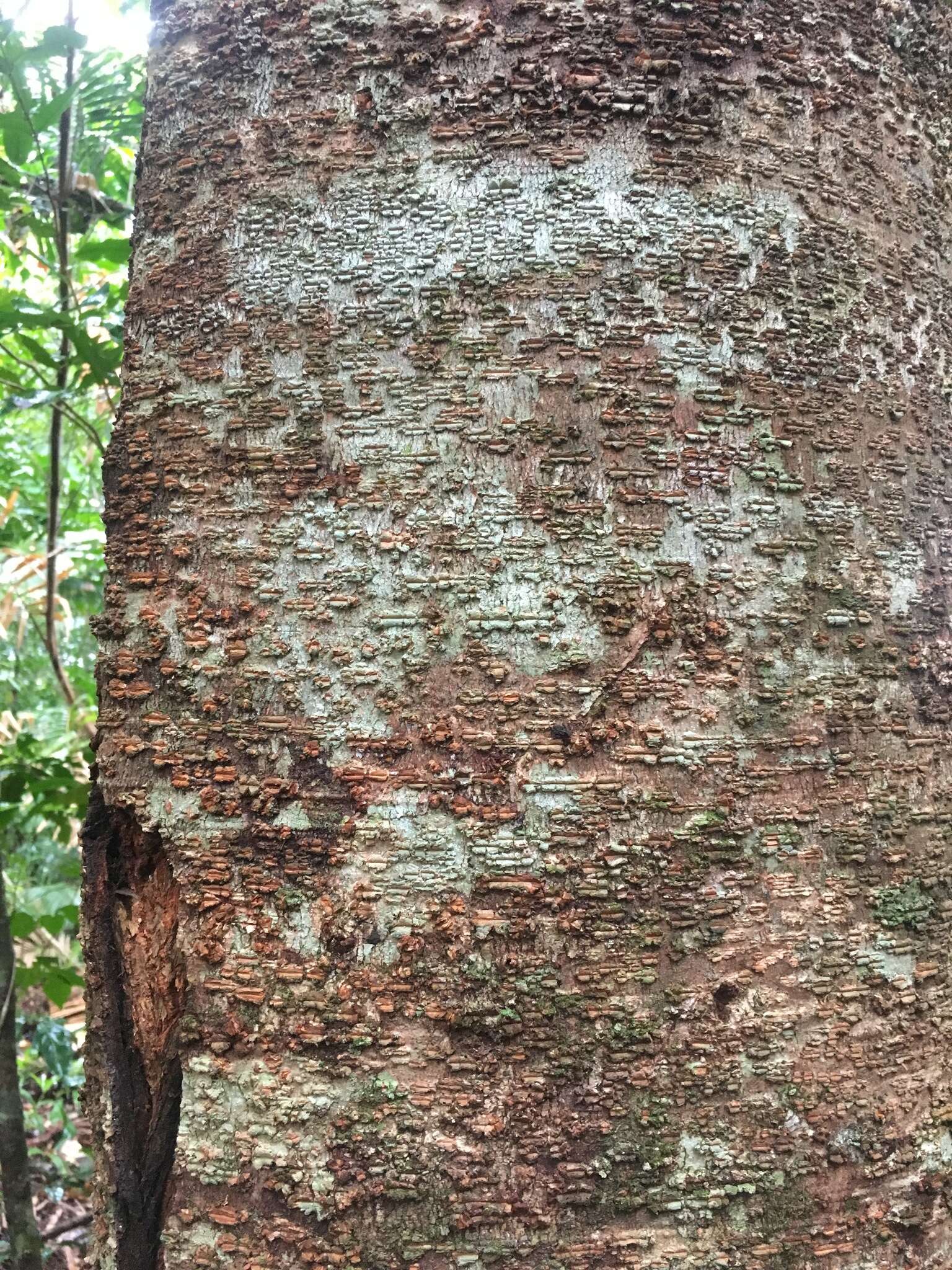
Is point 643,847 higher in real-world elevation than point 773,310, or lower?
lower

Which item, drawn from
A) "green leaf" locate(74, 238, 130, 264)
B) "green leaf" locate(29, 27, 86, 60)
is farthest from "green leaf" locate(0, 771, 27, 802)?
"green leaf" locate(29, 27, 86, 60)

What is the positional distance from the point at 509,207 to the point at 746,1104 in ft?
2.87

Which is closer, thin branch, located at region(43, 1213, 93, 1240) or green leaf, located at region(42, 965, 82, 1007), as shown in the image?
green leaf, located at region(42, 965, 82, 1007)

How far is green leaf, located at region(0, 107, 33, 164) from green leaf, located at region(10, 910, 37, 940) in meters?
1.67

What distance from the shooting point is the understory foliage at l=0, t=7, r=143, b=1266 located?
1.98 meters

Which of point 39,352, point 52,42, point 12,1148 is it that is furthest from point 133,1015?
point 52,42

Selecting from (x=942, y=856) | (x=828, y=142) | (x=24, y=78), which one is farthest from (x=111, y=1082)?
(x=24, y=78)

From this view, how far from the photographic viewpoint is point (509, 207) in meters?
0.88

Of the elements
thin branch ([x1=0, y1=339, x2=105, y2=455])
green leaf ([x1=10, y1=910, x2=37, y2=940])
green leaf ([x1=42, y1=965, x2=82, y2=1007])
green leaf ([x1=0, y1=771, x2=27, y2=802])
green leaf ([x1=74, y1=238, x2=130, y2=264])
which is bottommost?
green leaf ([x1=42, y1=965, x2=82, y2=1007])

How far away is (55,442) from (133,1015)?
212cm

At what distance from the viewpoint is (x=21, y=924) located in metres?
2.09

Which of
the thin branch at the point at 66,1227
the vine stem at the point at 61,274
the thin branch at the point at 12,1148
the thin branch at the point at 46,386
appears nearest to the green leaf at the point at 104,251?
the vine stem at the point at 61,274

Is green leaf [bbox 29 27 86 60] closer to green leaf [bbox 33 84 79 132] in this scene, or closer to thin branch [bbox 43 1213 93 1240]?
green leaf [bbox 33 84 79 132]

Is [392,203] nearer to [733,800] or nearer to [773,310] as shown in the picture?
[773,310]
